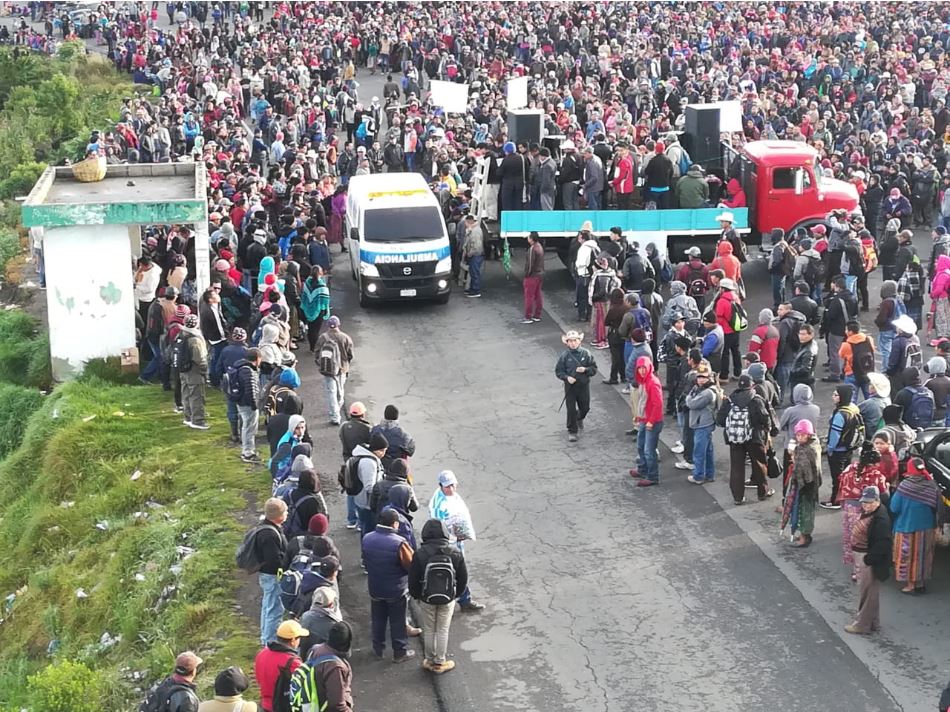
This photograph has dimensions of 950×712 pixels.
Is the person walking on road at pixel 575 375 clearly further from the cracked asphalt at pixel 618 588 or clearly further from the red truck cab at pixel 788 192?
the red truck cab at pixel 788 192

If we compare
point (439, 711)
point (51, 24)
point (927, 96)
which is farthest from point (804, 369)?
point (51, 24)

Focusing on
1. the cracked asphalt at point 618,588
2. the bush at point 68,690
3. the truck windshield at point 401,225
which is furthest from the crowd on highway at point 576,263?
the bush at point 68,690

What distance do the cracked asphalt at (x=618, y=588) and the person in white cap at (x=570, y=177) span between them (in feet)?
20.8

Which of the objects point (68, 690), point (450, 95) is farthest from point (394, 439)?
point (450, 95)

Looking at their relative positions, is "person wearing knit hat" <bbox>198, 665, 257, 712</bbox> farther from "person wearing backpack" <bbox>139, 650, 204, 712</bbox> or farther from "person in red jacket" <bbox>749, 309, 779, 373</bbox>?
"person in red jacket" <bbox>749, 309, 779, 373</bbox>

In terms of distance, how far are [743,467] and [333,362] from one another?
547cm

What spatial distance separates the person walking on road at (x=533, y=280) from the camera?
80.2 feet

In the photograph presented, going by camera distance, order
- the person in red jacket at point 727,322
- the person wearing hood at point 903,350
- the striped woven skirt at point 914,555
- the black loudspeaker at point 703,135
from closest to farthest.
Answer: the striped woven skirt at point 914,555
the person wearing hood at point 903,350
the person in red jacket at point 727,322
the black loudspeaker at point 703,135

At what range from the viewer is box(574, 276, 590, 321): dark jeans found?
971 inches

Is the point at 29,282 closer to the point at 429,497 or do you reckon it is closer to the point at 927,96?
the point at 429,497

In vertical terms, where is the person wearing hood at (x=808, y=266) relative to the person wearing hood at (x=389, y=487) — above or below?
above

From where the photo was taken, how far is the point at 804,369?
1872 centimetres

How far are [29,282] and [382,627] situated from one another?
1720 centimetres

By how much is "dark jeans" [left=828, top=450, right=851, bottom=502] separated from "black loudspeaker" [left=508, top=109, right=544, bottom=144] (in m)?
13.9
